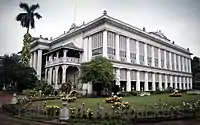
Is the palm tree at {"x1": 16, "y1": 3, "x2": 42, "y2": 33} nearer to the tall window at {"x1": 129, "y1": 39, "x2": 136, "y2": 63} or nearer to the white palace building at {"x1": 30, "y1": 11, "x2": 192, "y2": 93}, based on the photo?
the white palace building at {"x1": 30, "y1": 11, "x2": 192, "y2": 93}


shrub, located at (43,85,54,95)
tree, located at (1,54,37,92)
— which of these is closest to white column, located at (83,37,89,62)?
shrub, located at (43,85,54,95)

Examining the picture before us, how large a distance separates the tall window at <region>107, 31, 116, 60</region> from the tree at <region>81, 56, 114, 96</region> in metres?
2.09

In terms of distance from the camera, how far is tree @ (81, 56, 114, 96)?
43.3ft

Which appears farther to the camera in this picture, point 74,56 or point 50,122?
point 74,56

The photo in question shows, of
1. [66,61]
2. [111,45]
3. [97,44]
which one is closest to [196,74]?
[111,45]

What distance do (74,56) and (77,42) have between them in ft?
4.53

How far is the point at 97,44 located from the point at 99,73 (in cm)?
354

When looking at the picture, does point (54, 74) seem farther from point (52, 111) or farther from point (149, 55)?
point (52, 111)

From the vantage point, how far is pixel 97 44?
630 inches

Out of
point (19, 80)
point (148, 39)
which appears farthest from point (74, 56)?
point (148, 39)

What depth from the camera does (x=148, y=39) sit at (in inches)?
776

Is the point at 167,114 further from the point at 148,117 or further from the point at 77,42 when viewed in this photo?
the point at 77,42

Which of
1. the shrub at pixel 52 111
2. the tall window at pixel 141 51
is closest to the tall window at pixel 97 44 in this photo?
the tall window at pixel 141 51

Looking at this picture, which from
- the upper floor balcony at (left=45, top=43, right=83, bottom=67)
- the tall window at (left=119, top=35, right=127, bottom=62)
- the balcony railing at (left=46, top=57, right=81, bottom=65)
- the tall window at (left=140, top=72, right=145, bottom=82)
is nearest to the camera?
the balcony railing at (left=46, top=57, right=81, bottom=65)
